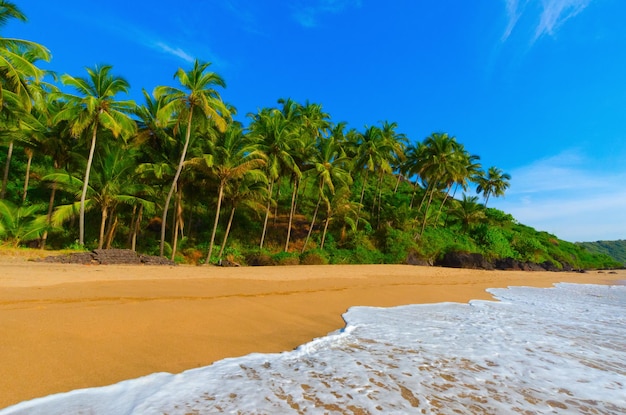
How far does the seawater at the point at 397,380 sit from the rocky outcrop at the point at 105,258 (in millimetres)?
10886

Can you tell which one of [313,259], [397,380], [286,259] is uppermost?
[397,380]

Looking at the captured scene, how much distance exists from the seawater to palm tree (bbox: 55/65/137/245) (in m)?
15.4

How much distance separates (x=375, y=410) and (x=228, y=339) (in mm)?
2151

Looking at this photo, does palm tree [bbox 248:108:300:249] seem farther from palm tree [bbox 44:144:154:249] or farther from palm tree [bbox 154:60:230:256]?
palm tree [bbox 44:144:154:249]

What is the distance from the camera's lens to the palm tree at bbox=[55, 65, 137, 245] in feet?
48.7

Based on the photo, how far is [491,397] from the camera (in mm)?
2660

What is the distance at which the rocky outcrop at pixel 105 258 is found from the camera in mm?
11164

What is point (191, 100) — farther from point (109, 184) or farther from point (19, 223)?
point (19, 223)

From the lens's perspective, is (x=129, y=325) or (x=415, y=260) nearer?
(x=129, y=325)

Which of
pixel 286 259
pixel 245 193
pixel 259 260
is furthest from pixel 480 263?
pixel 245 193

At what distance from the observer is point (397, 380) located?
113 inches

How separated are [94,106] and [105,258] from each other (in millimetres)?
7748

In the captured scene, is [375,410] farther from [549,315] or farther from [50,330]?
[549,315]

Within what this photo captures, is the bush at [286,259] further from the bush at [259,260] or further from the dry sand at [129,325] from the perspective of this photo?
the dry sand at [129,325]
